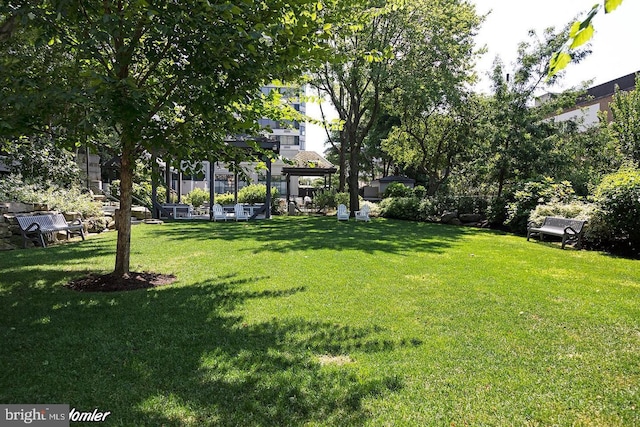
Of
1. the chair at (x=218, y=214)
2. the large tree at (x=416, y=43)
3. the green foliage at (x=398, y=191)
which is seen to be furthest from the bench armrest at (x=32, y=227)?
the green foliage at (x=398, y=191)

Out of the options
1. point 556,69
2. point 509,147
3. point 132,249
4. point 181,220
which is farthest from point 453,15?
point 556,69

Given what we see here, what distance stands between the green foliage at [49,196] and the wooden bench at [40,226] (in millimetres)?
953

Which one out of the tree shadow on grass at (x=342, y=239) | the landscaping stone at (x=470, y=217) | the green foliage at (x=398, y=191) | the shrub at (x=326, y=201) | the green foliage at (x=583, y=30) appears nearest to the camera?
the green foliage at (x=583, y=30)

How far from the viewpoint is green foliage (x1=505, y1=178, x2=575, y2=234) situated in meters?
14.2

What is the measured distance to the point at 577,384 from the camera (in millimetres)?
3287

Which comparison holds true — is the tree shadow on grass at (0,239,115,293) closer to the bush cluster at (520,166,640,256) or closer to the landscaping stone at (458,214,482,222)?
the bush cluster at (520,166,640,256)

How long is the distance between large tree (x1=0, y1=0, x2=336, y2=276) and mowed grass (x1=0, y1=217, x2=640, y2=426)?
7.32 ft

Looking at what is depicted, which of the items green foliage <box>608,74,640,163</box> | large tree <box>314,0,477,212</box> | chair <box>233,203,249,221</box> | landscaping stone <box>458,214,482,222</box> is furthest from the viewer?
chair <box>233,203,249,221</box>

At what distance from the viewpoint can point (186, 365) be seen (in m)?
3.56

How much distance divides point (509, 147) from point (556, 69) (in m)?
17.9

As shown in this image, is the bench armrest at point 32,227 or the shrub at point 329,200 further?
the shrub at point 329,200

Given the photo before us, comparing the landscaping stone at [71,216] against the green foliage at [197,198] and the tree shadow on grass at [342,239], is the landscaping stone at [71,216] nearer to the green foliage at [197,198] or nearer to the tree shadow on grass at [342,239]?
the tree shadow on grass at [342,239]

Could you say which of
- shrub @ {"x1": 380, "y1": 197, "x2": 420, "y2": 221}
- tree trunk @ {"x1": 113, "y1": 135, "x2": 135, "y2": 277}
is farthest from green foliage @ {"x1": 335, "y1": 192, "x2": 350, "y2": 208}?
tree trunk @ {"x1": 113, "y1": 135, "x2": 135, "y2": 277}

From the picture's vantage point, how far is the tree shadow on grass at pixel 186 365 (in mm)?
2877
